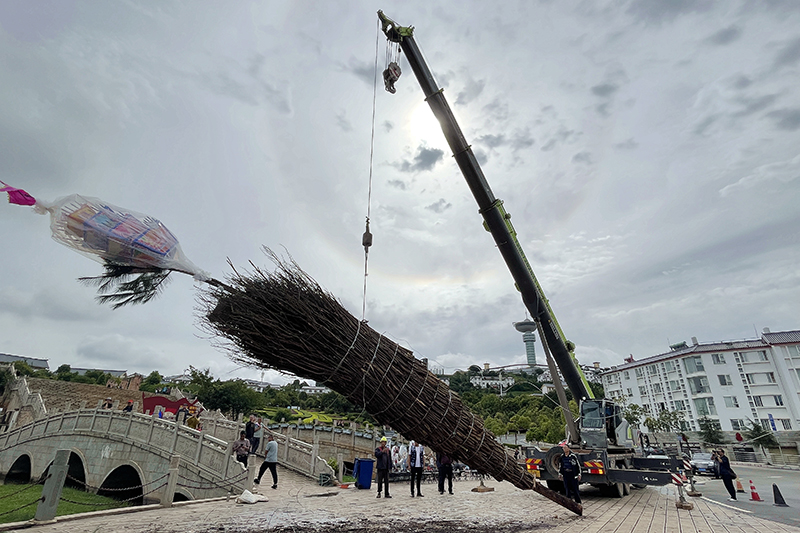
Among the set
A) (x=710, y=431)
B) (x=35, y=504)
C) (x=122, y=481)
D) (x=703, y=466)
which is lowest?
(x=35, y=504)

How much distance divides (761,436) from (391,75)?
135 ft

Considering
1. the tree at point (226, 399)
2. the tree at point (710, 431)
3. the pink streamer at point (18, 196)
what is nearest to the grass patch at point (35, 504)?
the pink streamer at point (18, 196)

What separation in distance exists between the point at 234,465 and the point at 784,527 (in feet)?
42.7

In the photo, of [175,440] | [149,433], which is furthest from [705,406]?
[149,433]

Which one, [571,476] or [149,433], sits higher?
[149,433]

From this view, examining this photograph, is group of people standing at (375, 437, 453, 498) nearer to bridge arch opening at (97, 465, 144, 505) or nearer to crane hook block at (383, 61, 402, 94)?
crane hook block at (383, 61, 402, 94)

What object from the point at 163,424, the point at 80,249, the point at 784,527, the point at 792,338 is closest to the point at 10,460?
the point at 163,424

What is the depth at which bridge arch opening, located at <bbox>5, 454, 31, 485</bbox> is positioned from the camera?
22953 mm

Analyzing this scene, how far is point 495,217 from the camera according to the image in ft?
32.3

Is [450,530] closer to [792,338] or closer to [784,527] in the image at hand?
[784,527]

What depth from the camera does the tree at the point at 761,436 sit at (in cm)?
3183

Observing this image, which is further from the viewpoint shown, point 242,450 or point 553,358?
point 242,450

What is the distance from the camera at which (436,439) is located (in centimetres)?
557

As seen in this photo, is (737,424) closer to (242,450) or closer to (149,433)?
(242,450)
